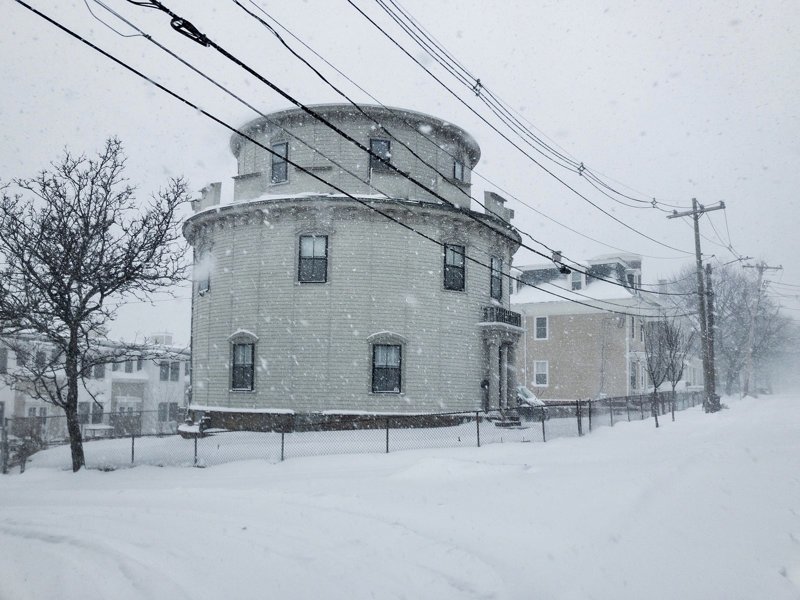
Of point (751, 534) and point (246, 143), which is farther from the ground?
point (246, 143)

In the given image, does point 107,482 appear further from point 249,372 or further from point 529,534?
point 529,534

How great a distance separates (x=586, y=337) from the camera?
4069cm

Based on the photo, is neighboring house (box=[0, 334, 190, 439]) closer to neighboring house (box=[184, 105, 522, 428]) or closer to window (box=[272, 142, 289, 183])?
neighboring house (box=[184, 105, 522, 428])

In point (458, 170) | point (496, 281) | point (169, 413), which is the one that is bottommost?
point (169, 413)

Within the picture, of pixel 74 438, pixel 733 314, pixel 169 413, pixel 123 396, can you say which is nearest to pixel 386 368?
pixel 74 438

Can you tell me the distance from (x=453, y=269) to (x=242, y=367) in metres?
8.42

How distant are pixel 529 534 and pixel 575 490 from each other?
2.66m

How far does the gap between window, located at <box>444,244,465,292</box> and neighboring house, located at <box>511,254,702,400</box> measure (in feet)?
55.4

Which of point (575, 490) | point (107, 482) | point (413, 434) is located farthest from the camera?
point (413, 434)

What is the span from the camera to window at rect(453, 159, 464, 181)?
25.1 m

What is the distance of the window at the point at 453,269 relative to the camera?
2300 centimetres

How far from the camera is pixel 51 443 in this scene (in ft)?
68.3

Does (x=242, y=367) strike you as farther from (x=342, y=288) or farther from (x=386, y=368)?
(x=386, y=368)

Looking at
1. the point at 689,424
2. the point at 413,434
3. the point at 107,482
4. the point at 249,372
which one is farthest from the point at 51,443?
the point at 689,424
